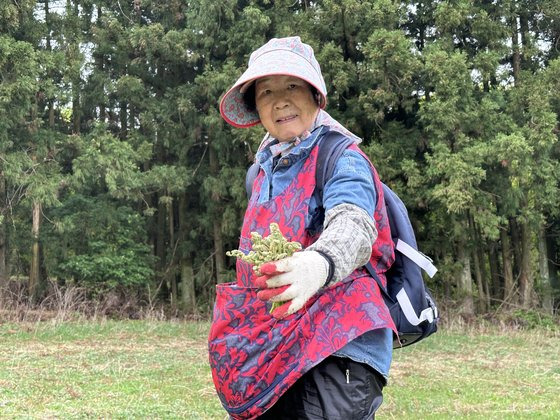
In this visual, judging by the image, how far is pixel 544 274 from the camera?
15.4m

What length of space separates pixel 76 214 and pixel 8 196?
1.53m

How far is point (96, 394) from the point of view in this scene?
5.67m

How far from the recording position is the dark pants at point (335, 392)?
1.39 meters

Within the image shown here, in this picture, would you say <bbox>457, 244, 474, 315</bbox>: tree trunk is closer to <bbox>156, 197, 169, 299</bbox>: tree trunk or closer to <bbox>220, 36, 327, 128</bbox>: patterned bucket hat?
<bbox>156, 197, 169, 299</bbox>: tree trunk

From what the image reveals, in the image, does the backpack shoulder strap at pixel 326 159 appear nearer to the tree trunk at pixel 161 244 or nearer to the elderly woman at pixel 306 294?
the elderly woman at pixel 306 294

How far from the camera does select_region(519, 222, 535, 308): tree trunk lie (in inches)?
570

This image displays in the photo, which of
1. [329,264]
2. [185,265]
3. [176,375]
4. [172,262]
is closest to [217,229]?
[185,265]

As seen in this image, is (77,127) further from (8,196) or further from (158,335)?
(158,335)

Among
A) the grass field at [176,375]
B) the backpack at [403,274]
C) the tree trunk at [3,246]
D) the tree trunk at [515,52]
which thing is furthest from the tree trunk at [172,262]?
the backpack at [403,274]

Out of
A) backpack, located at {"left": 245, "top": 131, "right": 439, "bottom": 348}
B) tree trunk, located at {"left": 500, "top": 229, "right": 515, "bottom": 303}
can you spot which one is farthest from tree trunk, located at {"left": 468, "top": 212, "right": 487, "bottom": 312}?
backpack, located at {"left": 245, "top": 131, "right": 439, "bottom": 348}

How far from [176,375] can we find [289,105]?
→ 19.3 feet

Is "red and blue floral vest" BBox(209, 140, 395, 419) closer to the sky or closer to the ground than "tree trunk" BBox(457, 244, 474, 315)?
closer to the sky

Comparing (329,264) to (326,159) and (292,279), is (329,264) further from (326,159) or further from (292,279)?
(326,159)

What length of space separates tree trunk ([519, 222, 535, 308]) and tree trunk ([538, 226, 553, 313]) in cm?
39
